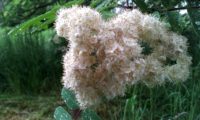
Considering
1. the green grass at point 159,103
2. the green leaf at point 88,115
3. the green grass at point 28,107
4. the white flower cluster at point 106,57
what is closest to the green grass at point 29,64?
the green grass at point 28,107

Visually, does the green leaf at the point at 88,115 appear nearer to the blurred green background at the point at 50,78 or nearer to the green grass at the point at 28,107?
the blurred green background at the point at 50,78

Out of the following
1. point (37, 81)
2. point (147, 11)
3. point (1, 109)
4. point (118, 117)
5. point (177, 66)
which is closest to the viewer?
point (177, 66)

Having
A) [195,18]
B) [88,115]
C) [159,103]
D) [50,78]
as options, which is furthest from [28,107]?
[195,18]

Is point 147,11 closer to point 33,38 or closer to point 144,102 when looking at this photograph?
point 144,102

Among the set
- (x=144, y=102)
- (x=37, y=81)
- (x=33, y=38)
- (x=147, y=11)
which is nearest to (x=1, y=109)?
(x=37, y=81)

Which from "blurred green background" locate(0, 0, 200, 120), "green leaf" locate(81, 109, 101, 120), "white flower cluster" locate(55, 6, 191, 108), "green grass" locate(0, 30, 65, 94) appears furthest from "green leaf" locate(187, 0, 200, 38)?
"green grass" locate(0, 30, 65, 94)

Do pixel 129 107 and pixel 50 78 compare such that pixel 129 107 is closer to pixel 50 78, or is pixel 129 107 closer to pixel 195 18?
pixel 195 18
